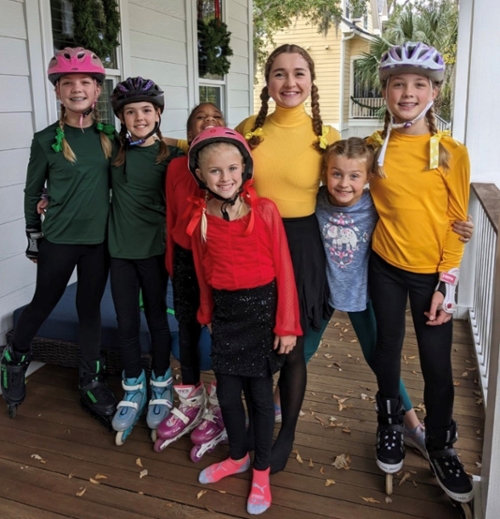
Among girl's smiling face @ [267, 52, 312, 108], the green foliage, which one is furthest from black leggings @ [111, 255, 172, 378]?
the green foliage

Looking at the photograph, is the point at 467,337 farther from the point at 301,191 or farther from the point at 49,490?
the point at 49,490

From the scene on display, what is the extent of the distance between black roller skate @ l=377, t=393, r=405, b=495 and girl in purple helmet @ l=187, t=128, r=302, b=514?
452 mm

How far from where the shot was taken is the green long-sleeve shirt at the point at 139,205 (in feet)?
8.06

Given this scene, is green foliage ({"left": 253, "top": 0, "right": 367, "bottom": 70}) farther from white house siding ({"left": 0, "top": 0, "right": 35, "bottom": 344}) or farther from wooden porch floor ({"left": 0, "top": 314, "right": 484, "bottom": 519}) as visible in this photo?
wooden porch floor ({"left": 0, "top": 314, "right": 484, "bottom": 519})

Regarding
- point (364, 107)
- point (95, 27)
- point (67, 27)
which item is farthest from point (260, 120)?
point (364, 107)

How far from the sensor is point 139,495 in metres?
2.29

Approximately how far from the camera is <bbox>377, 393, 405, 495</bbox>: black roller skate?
2260 mm

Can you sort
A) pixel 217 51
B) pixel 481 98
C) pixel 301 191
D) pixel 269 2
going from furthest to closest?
pixel 269 2 → pixel 217 51 → pixel 481 98 → pixel 301 191

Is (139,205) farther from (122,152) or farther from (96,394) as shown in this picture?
(96,394)

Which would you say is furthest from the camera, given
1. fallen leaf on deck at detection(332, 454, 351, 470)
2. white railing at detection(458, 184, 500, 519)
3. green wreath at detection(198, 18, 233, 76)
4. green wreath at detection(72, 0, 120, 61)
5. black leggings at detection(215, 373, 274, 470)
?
green wreath at detection(198, 18, 233, 76)

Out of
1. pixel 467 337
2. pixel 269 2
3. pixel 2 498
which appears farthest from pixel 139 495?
pixel 269 2

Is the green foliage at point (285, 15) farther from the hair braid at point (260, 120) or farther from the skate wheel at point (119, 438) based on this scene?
the skate wheel at point (119, 438)

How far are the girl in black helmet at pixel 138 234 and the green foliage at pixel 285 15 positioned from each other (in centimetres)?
1264

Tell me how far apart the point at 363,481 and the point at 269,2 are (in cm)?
1432
